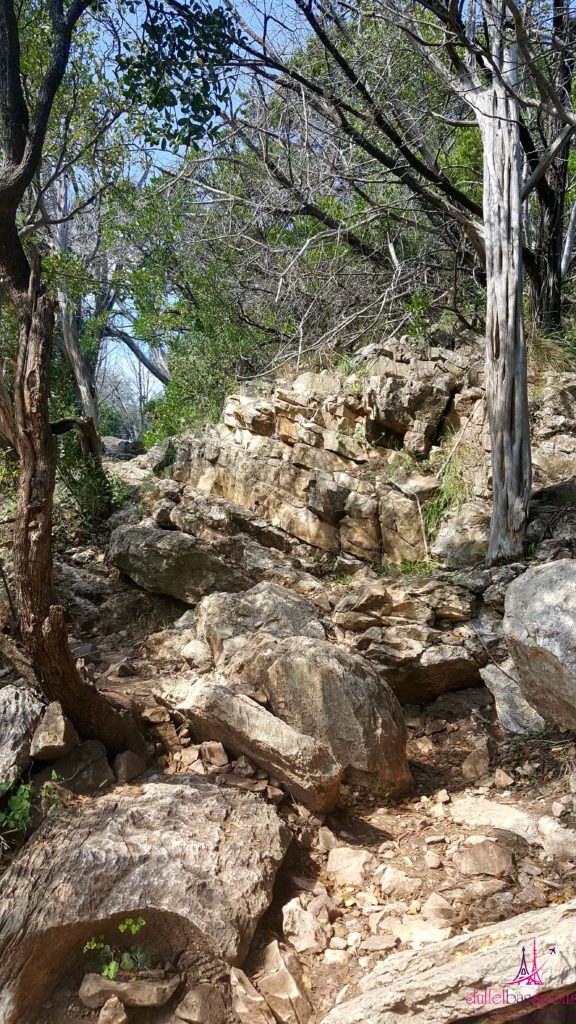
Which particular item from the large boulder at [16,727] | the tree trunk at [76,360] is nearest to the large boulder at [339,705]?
the large boulder at [16,727]

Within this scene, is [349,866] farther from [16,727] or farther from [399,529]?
[399,529]

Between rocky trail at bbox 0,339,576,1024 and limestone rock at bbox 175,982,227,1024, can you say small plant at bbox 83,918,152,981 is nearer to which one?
rocky trail at bbox 0,339,576,1024

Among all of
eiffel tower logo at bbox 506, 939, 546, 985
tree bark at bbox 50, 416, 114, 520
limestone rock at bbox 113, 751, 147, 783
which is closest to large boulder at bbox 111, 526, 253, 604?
tree bark at bbox 50, 416, 114, 520

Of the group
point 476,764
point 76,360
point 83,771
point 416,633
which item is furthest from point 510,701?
point 76,360

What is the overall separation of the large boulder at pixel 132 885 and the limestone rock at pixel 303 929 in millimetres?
154

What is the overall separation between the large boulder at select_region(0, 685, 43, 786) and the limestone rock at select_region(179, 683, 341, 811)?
2.86 ft

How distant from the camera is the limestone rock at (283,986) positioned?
7.90 ft

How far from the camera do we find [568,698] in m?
3.42

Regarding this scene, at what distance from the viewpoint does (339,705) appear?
12.5 feet

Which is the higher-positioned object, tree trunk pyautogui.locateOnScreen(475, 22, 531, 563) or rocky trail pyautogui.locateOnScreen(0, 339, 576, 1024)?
tree trunk pyautogui.locateOnScreen(475, 22, 531, 563)

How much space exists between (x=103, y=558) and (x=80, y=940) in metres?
4.96

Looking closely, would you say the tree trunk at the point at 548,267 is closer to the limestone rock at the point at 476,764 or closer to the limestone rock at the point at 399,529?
the limestone rock at the point at 399,529

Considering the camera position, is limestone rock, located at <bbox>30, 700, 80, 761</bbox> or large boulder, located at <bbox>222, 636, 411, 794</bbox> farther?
large boulder, located at <bbox>222, 636, 411, 794</bbox>

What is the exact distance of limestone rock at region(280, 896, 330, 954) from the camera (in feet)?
9.02
